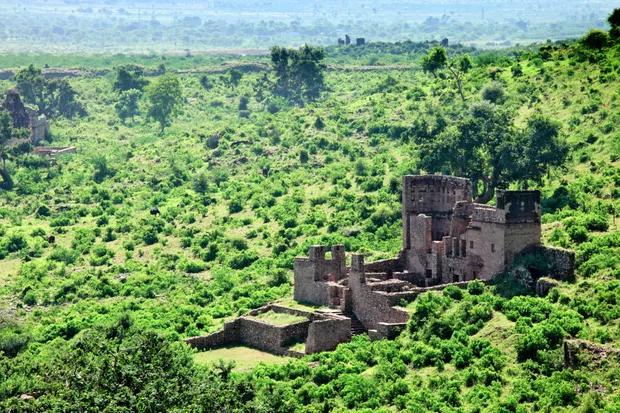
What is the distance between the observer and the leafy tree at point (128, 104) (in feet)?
551

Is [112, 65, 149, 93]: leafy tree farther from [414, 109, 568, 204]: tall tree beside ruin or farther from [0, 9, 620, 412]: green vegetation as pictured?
[414, 109, 568, 204]: tall tree beside ruin

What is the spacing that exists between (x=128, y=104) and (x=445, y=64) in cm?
6329

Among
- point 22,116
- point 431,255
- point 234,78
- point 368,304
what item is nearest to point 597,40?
point 431,255

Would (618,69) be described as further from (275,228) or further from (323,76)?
(323,76)

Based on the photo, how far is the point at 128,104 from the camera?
17100cm

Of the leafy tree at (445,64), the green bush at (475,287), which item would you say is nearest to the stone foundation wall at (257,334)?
the green bush at (475,287)

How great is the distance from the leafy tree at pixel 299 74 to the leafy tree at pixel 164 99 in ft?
35.5

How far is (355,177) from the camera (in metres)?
110

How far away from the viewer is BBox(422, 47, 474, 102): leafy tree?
372 ft

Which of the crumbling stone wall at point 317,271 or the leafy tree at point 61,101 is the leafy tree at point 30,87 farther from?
the crumbling stone wall at point 317,271

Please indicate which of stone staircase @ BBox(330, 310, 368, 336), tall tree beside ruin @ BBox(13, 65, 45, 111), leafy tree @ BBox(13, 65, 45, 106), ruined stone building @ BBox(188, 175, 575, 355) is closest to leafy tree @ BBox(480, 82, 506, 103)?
ruined stone building @ BBox(188, 175, 575, 355)

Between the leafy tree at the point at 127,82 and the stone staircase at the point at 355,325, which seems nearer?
the stone staircase at the point at 355,325

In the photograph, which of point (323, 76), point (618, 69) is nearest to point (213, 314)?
point (618, 69)

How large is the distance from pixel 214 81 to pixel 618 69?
84.5 metres
